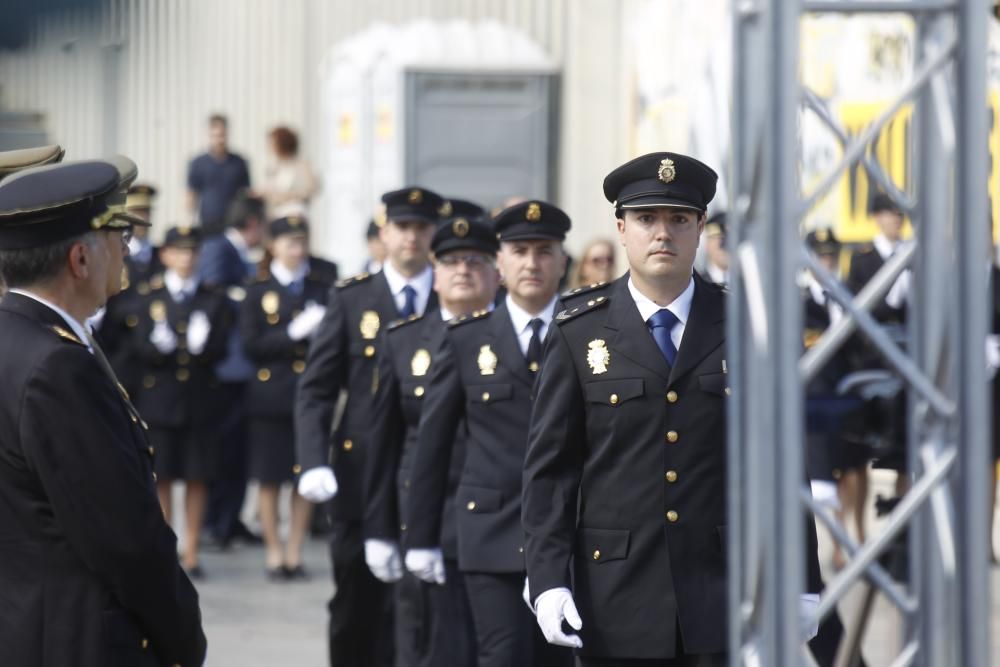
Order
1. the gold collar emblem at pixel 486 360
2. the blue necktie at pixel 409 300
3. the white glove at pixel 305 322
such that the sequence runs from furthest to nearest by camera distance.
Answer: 1. the white glove at pixel 305 322
2. the blue necktie at pixel 409 300
3. the gold collar emblem at pixel 486 360

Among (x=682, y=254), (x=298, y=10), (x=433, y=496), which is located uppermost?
(x=298, y=10)

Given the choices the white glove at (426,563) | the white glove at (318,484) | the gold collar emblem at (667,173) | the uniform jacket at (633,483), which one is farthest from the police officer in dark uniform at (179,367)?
the gold collar emblem at (667,173)

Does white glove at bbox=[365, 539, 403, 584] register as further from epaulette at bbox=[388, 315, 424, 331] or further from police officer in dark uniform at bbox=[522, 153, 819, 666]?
police officer in dark uniform at bbox=[522, 153, 819, 666]

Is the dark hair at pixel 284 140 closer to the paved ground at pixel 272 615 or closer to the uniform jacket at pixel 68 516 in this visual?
the paved ground at pixel 272 615

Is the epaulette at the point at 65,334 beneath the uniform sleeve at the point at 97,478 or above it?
above

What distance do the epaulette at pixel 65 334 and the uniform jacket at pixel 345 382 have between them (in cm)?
382

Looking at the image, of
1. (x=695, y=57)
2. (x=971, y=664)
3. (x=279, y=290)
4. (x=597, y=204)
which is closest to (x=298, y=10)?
(x=597, y=204)

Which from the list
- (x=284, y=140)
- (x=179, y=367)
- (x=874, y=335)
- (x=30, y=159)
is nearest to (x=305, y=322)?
(x=179, y=367)

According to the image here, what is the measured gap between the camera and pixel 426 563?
645 centimetres

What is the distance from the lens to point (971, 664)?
365cm

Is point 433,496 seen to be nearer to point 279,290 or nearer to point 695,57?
point 279,290

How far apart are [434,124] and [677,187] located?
1342 cm

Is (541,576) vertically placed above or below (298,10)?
below

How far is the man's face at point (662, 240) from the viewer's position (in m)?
4.97
